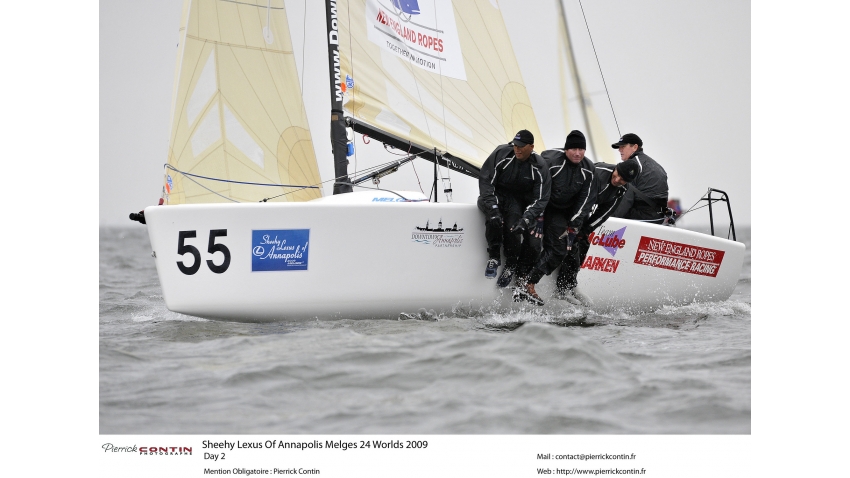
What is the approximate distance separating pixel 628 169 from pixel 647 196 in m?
0.93

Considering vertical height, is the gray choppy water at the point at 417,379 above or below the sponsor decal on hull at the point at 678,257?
below

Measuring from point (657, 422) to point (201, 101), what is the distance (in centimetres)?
378

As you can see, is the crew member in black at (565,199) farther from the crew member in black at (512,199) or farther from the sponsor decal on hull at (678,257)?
the sponsor decal on hull at (678,257)

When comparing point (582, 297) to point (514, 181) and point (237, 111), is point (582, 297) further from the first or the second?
point (237, 111)

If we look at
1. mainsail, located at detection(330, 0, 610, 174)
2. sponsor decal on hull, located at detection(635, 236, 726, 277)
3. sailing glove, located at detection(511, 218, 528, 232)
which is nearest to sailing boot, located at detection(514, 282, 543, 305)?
sailing glove, located at detection(511, 218, 528, 232)

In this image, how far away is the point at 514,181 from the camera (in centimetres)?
582

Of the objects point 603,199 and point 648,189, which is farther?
point 648,189

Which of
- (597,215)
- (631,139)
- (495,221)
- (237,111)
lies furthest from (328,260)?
(631,139)

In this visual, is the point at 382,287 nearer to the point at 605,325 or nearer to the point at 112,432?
the point at 605,325

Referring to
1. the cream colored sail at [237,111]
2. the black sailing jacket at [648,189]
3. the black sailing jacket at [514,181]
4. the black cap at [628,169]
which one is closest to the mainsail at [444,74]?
the cream colored sail at [237,111]

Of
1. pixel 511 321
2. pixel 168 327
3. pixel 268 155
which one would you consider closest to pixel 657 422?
pixel 511 321

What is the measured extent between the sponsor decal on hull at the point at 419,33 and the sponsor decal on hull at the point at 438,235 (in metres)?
1.71

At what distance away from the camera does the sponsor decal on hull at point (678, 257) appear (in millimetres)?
6504

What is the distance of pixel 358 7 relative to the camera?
6738 mm
